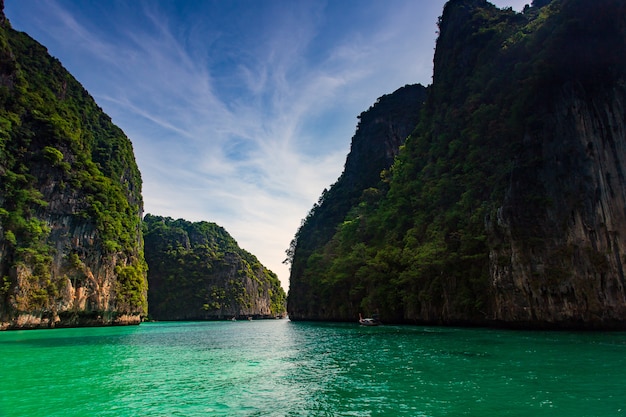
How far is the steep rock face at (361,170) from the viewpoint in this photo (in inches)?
2940

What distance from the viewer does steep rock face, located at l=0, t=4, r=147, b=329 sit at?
132 ft

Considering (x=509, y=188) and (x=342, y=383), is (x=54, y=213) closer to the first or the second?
(x=342, y=383)

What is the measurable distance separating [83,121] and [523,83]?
223 ft

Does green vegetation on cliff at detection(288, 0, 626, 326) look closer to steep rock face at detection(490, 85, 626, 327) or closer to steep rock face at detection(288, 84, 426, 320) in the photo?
steep rock face at detection(490, 85, 626, 327)

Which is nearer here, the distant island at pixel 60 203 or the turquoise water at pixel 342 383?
the turquoise water at pixel 342 383

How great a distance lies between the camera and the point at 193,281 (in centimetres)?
11694

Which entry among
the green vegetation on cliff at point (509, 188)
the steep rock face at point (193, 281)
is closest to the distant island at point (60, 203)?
the green vegetation on cliff at point (509, 188)

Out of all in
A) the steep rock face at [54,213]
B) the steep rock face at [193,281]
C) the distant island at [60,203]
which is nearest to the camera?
the steep rock face at [54,213]

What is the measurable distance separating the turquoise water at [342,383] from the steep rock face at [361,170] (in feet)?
175

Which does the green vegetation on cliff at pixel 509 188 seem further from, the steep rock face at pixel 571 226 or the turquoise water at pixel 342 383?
the turquoise water at pixel 342 383

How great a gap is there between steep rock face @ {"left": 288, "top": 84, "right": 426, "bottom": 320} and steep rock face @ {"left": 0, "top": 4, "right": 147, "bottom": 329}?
29.2 m

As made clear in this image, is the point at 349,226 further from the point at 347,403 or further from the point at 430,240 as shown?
the point at 347,403

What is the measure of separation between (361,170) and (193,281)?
67823 millimetres

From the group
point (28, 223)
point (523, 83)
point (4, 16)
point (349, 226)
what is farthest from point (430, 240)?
point (4, 16)
